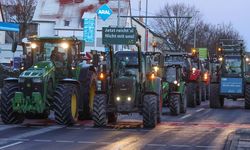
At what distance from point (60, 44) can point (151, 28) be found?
7323cm

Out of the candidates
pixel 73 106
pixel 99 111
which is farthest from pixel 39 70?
pixel 99 111

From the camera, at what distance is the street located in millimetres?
14314

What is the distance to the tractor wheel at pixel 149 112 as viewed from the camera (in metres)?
18.5

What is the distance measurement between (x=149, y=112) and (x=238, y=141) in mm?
4062

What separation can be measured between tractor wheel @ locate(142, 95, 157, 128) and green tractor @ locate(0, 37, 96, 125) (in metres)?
2.33

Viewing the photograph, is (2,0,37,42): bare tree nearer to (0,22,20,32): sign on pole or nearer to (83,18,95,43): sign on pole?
(83,18,95,43): sign on pole

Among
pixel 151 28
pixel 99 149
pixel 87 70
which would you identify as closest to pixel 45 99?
pixel 87 70

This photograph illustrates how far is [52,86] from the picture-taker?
19297mm

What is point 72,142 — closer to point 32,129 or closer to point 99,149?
point 99,149

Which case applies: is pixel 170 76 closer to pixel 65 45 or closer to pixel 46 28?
pixel 65 45

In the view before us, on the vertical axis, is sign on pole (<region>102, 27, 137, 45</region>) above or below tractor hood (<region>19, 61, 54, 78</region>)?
above

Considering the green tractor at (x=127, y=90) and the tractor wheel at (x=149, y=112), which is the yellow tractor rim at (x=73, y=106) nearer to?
the green tractor at (x=127, y=90)

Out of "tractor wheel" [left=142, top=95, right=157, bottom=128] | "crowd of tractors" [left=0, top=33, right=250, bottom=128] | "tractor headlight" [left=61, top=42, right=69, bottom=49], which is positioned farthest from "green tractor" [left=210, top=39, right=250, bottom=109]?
"tractor wheel" [left=142, top=95, right=157, bottom=128]

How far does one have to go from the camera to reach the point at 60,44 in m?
20.2
